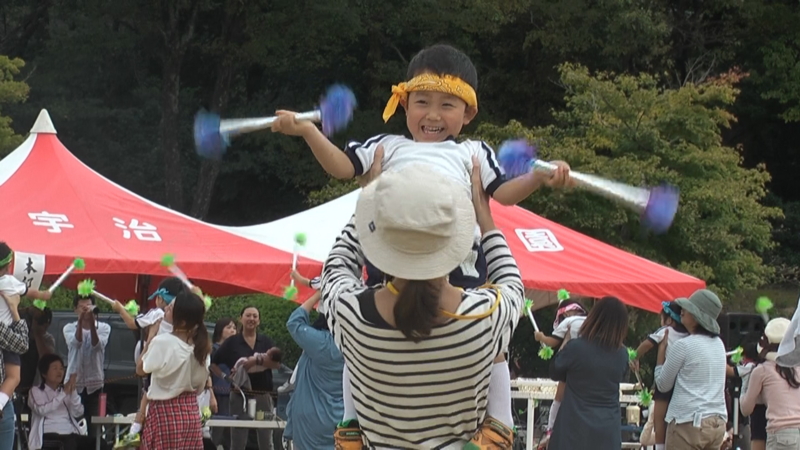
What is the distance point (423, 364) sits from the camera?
3.60 m

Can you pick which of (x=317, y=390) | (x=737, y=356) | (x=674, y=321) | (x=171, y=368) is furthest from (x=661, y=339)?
(x=171, y=368)

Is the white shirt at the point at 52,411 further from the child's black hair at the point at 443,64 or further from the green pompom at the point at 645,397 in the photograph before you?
the child's black hair at the point at 443,64

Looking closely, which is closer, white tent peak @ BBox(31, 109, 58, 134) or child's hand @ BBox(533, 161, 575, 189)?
child's hand @ BBox(533, 161, 575, 189)

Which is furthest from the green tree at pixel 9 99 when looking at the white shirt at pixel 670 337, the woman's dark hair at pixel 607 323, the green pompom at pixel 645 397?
the woman's dark hair at pixel 607 323

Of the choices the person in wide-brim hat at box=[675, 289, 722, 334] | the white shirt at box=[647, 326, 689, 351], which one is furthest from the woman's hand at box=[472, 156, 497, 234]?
the white shirt at box=[647, 326, 689, 351]

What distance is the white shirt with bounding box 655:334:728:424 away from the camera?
9.23m

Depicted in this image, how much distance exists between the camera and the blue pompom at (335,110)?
436 centimetres

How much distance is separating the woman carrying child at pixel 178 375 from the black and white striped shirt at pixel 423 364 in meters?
4.55

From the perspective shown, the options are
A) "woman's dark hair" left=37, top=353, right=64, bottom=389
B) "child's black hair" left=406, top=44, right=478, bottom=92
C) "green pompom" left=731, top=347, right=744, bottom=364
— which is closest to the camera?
"child's black hair" left=406, top=44, right=478, bottom=92

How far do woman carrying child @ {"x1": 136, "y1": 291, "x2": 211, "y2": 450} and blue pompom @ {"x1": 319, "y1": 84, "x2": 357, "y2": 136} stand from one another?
4035 millimetres

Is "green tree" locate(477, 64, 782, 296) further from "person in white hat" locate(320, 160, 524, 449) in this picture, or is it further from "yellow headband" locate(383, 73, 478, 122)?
"person in white hat" locate(320, 160, 524, 449)

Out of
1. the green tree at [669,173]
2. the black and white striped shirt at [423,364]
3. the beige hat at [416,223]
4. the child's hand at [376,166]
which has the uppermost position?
the green tree at [669,173]

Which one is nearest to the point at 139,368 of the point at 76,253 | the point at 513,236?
the point at 76,253

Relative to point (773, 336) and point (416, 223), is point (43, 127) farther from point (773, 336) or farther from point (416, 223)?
point (416, 223)
